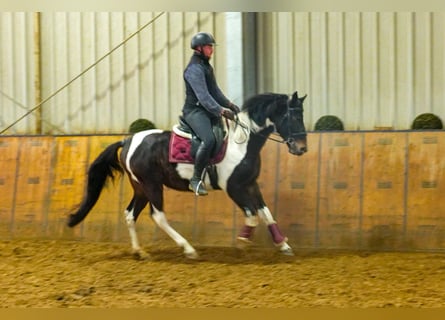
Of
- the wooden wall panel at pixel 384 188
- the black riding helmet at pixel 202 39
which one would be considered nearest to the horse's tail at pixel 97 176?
the black riding helmet at pixel 202 39

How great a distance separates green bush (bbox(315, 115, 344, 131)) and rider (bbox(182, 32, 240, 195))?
1.94ft

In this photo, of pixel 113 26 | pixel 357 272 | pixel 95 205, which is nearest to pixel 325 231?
pixel 357 272

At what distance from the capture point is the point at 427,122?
15.2ft

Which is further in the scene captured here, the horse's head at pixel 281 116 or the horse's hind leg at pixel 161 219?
the horse's hind leg at pixel 161 219

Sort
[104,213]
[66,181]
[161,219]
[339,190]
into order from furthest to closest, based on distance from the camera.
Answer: [66,181], [104,213], [339,190], [161,219]

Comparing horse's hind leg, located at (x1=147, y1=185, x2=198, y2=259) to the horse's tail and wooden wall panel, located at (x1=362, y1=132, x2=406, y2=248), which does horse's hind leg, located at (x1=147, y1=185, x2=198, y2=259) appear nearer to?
the horse's tail

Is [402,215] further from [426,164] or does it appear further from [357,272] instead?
[357,272]

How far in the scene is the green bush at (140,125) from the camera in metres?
4.63

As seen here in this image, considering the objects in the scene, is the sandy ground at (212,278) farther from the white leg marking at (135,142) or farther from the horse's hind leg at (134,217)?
the white leg marking at (135,142)

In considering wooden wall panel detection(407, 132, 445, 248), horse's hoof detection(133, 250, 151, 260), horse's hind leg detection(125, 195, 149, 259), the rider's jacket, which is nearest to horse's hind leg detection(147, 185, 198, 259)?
horse's hind leg detection(125, 195, 149, 259)

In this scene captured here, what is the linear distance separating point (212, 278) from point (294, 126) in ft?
3.74

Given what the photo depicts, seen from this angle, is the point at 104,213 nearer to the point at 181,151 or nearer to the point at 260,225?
the point at 181,151

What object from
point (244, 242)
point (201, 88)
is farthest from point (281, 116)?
point (244, 242)

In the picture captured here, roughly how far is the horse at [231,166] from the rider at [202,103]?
3.9 inches
